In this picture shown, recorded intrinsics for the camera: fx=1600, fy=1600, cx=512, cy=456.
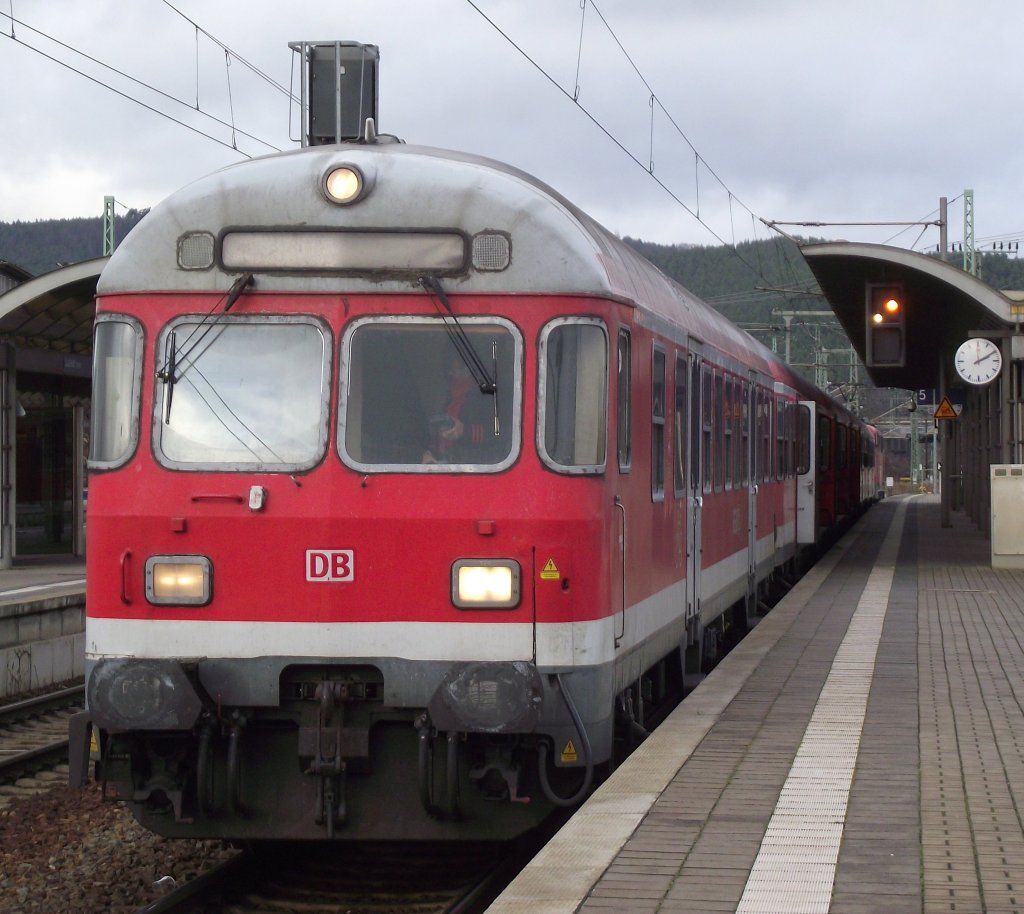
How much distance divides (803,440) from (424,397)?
14.8 meters

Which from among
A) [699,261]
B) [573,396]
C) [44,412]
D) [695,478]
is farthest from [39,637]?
[699,261]

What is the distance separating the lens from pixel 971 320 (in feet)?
85.9

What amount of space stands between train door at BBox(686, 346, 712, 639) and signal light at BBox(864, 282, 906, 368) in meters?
11.6

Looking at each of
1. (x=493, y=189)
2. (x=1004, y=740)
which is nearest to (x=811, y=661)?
(x=1004, y=740)

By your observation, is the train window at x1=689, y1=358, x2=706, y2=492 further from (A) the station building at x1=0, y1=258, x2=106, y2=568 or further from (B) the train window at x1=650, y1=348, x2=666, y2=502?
(A) the station building at x1=0, y1=258, x2=106, y2=568

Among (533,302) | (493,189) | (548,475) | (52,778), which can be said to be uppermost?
(493,189)

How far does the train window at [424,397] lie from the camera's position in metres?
7.10

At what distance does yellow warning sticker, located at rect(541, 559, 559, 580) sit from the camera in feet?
23.0

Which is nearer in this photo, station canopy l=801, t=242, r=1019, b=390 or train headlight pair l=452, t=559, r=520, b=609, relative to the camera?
train headlight pair l=452, t=559, r=520, b=609

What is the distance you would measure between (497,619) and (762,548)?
934 centimetres

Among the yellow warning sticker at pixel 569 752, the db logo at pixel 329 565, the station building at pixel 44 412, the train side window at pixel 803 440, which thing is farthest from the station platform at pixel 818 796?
the station building at pixel 44 412

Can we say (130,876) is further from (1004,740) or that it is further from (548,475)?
(1004,740)

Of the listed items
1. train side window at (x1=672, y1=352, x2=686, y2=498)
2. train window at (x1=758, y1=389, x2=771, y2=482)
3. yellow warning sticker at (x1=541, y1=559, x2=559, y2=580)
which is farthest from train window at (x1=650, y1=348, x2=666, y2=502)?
train window at (x1=758, y1=389, x2=771, y2=482)

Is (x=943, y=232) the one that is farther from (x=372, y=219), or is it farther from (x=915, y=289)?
(x=372, y=219)
